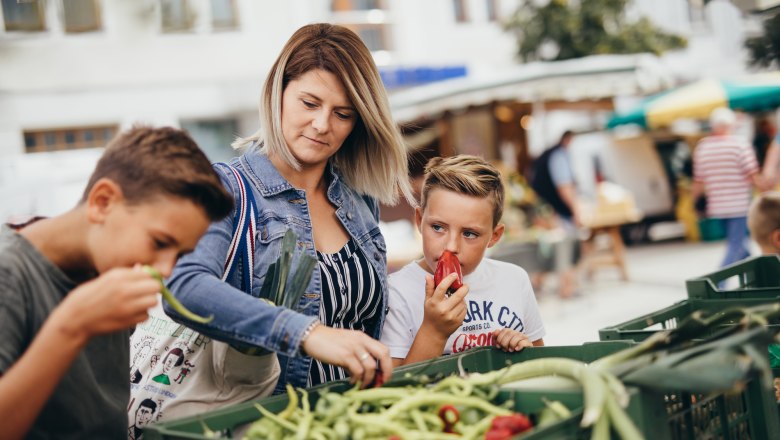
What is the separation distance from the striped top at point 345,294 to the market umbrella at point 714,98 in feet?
36.8

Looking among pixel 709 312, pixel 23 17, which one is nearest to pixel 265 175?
pixel 709 312

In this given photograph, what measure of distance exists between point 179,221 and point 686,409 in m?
1.21

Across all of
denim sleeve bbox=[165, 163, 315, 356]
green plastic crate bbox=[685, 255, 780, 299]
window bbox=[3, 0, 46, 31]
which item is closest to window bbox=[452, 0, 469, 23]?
window bbox=[3, 0, 46, 31]

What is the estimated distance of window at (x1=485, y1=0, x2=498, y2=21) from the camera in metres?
21.1

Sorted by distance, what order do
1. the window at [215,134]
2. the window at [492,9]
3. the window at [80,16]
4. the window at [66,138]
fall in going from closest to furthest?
the window at [66,138]
the window at [80,16]
the window at [215,134]
the window at [492,9]

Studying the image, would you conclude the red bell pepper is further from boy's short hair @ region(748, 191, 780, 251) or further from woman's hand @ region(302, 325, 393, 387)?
boy's short hair @ region(748, 191, 780, 251)

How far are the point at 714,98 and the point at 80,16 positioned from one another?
450 inches

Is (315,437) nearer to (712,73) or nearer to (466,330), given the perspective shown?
(466,330)

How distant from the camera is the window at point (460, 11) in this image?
20406mm

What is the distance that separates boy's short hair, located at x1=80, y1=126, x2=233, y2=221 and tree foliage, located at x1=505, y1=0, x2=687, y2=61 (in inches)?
687

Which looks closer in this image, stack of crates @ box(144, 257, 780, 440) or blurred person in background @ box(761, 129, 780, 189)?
stack of crates @ box(144, 257, 780, 440)

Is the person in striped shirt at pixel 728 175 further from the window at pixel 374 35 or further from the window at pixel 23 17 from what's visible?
the window at pixel 23 17

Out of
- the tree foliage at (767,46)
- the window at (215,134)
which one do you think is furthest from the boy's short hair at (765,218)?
the window at (215,134)

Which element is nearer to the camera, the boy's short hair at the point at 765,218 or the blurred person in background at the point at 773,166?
the boy's short hair at the point at 765,218
